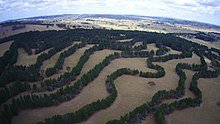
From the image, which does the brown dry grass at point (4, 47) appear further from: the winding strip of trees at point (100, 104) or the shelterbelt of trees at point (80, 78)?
the winding strip of trees at point (100, 104)

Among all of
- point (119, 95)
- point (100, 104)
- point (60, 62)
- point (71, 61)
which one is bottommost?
point (119, 95)

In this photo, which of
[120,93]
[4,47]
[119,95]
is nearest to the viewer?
[119,95]

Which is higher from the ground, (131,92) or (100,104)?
(100,104)

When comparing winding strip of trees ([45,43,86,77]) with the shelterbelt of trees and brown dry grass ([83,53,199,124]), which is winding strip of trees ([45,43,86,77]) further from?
brown dry grass ([83,53,199,124])

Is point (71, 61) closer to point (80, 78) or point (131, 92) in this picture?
point (80, 78)

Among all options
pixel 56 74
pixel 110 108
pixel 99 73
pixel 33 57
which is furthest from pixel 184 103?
pixel 33 57

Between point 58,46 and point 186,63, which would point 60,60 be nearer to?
point 58,46

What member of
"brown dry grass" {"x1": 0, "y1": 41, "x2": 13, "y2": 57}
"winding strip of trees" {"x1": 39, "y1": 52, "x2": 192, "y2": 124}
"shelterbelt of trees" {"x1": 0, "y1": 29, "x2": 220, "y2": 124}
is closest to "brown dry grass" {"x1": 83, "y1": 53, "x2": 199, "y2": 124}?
→ "winding strip of trees" {"x1": 39, "y1": 52, "x2": 192, "y2": 124}

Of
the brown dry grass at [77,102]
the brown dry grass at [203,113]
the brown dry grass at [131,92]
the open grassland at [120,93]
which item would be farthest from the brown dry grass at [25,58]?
the brown dry grass at [203,113]

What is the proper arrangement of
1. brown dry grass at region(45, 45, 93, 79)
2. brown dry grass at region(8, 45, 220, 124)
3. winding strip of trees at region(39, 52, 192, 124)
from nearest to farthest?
winding strip of trees at region(39, 52, 192, 124) < brown dry grass at region(8, 45, 220, 124) < brown dry grass at region(45, 45, 93, 79)

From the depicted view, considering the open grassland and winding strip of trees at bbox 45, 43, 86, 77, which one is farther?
winding strip of trees at bbox 45, 43, 86, 77

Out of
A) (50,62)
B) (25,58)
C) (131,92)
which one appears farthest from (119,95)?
(25,58)

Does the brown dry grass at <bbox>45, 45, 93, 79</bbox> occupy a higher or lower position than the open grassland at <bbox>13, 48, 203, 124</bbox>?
higher
